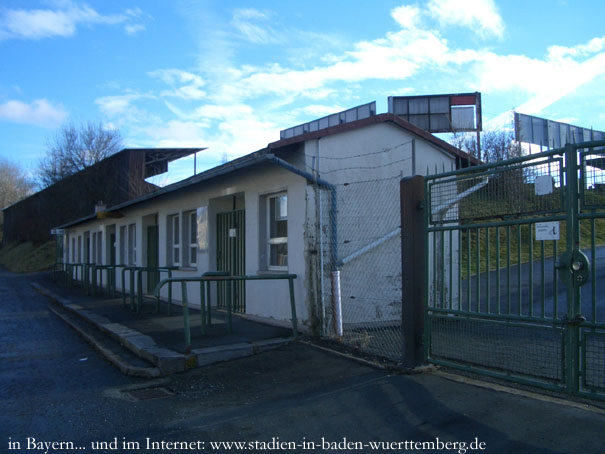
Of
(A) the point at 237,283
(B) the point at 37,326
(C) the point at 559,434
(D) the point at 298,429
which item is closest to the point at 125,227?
(B) the point at 37,326

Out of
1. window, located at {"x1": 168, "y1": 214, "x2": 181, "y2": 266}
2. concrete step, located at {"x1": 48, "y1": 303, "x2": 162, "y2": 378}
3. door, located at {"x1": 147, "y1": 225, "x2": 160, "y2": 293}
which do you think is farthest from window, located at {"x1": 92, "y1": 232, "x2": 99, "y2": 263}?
concrete step, located at {"x1": 48, "y1": 303, "x2": 162, "y2": 378}

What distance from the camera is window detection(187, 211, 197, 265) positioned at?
43.2ft

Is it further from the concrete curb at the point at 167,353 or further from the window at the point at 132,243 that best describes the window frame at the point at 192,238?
the window at the point at 132,243

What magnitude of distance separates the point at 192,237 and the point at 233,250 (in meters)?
2.59

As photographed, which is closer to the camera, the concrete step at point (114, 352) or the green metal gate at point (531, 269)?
the green metal gate at point (531, 269)

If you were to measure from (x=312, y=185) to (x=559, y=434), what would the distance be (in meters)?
5.07

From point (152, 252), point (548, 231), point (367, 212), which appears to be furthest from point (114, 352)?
point (152, 252)

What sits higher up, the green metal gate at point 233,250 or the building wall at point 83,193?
the building wall at point 83,193

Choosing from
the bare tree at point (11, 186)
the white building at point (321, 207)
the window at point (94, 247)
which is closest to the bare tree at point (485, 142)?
the white building at point (321, 207)

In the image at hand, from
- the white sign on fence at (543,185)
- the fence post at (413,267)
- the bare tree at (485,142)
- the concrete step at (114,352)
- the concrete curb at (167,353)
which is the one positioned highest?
the bare tree at (485,142)

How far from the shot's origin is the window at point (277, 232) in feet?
30.3

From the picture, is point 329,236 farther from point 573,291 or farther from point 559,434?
point 559,434

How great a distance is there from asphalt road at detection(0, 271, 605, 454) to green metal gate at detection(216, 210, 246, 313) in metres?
3.92

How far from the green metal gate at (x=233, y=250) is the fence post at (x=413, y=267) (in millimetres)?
5230
